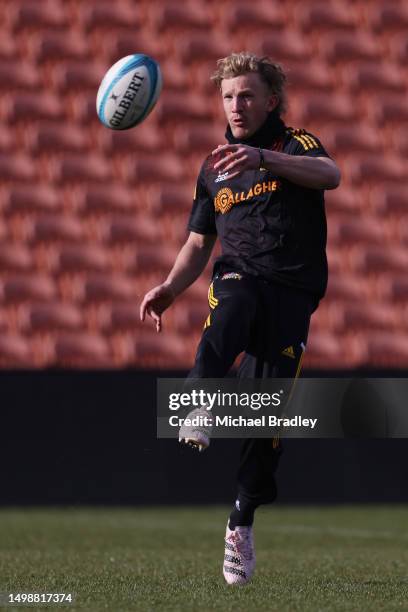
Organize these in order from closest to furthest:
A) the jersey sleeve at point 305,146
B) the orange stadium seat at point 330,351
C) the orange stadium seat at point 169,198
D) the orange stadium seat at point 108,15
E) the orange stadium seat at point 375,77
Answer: the jersey sleeve at point 305,146
the orange stadium seat at point 330,351
the orange stadium seat at point 169,198
the orange stadium seat at point 108,15
the orange stadium seat at point 375,77

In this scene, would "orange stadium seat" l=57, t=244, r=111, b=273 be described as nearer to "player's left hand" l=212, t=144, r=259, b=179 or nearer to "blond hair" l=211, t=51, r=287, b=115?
"blond hair" l=211, t=51, r=287, b=115

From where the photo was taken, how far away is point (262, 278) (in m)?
4.45

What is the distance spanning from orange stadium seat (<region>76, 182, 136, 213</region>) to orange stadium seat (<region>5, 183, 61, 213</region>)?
0.69 ft

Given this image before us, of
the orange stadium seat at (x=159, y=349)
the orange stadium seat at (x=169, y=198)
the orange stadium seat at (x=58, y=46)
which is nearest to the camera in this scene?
the orange stadium seat at (x=159, y=349)

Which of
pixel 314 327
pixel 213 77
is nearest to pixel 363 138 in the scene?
pixel 314 327

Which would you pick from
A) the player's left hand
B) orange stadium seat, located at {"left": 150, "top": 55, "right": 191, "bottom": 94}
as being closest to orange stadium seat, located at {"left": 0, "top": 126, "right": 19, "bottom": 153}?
orange stadium seat, located at {"left": 150, "top": 55, "right": 191, "bottom": 94}

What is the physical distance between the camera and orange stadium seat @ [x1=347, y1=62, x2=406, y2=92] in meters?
11.3

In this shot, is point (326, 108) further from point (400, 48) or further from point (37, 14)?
point (37, 14)

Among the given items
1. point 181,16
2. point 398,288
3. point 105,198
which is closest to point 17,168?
point 105,198

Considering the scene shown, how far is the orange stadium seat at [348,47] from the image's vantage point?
11406 millimetres

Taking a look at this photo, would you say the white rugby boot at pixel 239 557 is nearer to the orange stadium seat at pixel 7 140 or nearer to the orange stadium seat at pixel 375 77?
the orange stadium seat at pixel 7 140

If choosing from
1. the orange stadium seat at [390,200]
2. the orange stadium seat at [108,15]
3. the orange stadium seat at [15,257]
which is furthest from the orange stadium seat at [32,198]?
the orange stadium seat at [390,200]

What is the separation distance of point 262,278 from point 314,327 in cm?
532

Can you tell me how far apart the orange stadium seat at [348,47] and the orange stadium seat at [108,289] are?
3.18m
